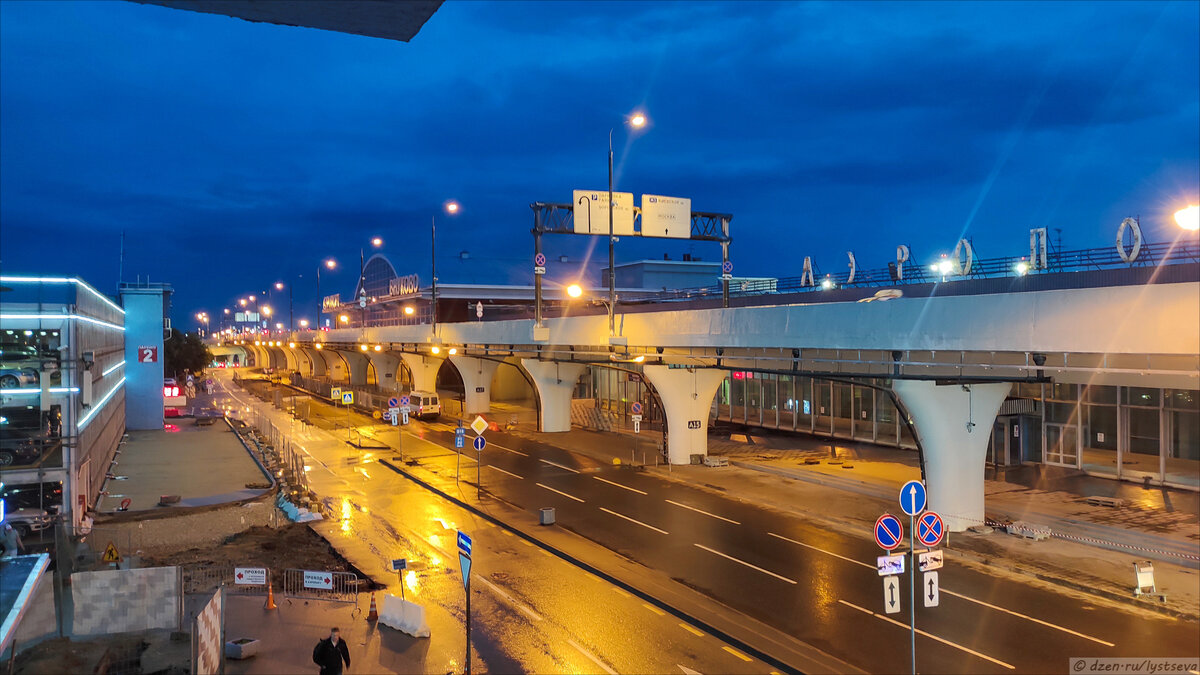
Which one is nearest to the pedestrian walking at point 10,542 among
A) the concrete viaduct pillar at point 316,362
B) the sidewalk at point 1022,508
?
the sidewalk at point 1022,508

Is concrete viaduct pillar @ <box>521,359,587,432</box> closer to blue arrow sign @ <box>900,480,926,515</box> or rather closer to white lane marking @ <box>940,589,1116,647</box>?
white lane marking @ <box>940,589,1116,647</box>

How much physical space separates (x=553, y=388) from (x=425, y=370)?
19774 mm

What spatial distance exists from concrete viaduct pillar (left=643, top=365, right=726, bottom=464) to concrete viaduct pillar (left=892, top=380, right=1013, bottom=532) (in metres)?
11.9

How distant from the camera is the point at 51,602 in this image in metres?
13.7

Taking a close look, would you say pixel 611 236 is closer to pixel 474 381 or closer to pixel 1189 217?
pixel 1189 217

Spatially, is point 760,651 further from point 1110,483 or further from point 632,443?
point 632,443

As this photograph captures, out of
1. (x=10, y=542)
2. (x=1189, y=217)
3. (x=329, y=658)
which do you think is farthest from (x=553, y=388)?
(x=1189, y=217)

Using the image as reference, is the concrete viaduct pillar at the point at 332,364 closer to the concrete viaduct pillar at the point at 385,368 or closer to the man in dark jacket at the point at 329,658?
the concrete viaduct pillar at the point at 385,368

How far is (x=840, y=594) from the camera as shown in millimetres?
16312

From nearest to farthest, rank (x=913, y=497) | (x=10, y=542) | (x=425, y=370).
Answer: (x=913, y=497), (x=10, y=542), (x=425, y=370)

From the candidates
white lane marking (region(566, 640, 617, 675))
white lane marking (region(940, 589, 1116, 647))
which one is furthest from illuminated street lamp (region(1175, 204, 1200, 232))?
white lane marking (region(566, 640, 617, 675))

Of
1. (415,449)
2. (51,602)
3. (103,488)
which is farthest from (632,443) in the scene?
(51,602)

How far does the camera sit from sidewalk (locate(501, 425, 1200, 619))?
17.4 m

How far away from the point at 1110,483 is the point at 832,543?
568 inches
